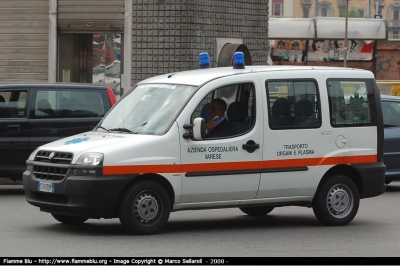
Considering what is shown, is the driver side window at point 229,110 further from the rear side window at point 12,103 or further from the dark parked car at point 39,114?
the rear side window at point 12,103

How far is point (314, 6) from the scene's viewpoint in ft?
367

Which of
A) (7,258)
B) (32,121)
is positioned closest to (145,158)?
(7,258)

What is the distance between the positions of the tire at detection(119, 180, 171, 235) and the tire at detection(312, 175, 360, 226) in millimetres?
2047

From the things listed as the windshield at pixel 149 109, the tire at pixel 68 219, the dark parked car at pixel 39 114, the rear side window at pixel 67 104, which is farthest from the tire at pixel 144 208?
the rear side window at pixel 67 104

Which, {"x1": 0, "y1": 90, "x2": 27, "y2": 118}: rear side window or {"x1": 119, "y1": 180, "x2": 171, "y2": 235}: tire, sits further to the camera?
{"x1": 0, "y1": 90, "x2": 27, "y2": 118}: rear side window

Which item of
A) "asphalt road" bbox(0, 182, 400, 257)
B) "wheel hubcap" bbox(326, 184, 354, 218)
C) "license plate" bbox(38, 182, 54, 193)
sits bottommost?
"asphalt road" bbox(0, 182, 400, 257)

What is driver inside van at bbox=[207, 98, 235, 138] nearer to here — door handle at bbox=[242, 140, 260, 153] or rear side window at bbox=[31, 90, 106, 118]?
door handle at bbox=[242, 140, 260, 153]

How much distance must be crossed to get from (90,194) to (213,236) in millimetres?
1425

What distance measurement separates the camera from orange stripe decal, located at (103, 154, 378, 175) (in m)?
10.1

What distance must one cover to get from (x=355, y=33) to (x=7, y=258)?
47.0 metres

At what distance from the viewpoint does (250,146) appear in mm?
10750

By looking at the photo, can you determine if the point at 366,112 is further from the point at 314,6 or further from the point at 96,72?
the point at 314,6

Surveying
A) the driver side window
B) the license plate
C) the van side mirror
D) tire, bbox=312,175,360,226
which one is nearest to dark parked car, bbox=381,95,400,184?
tire, bbox=312,175,360,226

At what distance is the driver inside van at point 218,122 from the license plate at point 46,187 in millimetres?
1802
